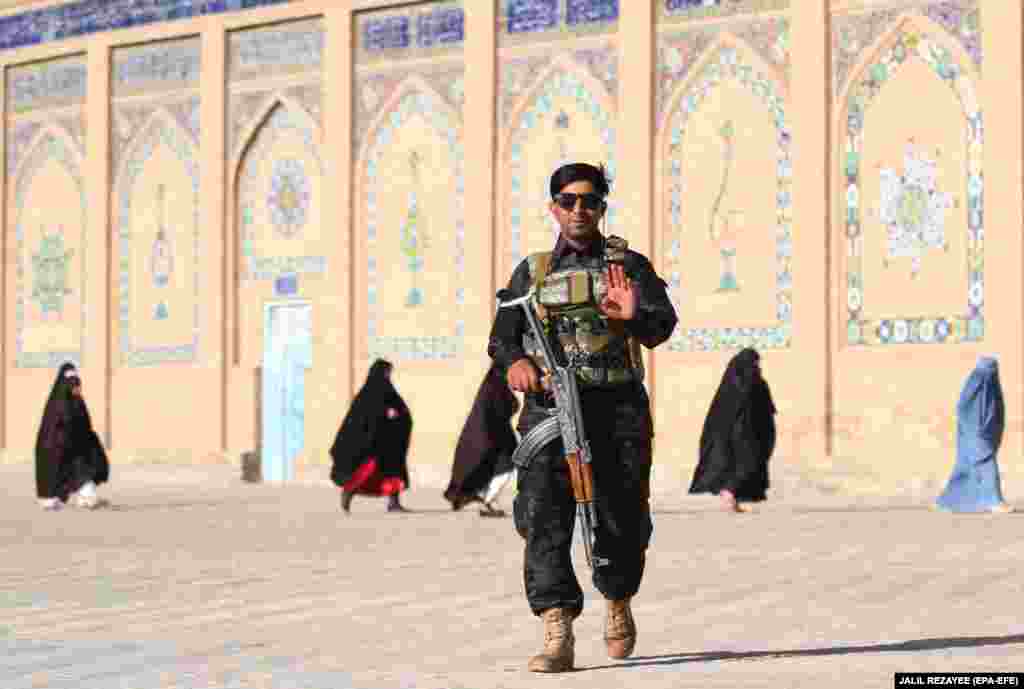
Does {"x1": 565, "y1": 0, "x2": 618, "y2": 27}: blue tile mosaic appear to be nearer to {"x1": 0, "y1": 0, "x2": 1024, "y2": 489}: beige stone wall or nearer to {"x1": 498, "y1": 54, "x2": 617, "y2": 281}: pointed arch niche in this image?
{"x1": 0, "y1": 0, "x2": 1024, "y2": 489}: beige stone wall

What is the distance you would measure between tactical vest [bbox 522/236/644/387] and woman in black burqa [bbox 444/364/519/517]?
9.64 meters

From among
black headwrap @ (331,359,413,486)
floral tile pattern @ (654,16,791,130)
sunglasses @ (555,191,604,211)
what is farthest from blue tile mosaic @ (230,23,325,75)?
sunglasses @ (555,191,604,211)

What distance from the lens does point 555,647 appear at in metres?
5.66

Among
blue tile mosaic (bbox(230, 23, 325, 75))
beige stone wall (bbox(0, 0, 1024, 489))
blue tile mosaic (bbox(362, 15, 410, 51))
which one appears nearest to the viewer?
beige stone wall (bbox(0, 0, 1024, 489))

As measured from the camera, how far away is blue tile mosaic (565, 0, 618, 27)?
19672mm

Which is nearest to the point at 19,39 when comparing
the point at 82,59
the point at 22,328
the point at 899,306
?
the point at 82,59

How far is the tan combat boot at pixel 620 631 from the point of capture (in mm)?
5918

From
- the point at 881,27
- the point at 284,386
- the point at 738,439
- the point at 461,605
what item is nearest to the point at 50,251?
the point at 284,386

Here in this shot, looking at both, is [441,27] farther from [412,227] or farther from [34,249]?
[34,249]

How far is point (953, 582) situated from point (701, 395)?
10.4 m

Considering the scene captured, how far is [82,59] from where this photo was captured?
2386 cm

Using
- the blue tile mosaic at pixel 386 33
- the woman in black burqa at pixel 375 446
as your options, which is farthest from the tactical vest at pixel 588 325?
the blue tile mosaic at pixel 386 33

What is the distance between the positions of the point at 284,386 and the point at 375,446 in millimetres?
5572

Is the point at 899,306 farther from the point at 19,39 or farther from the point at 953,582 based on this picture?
the point at 19,39
